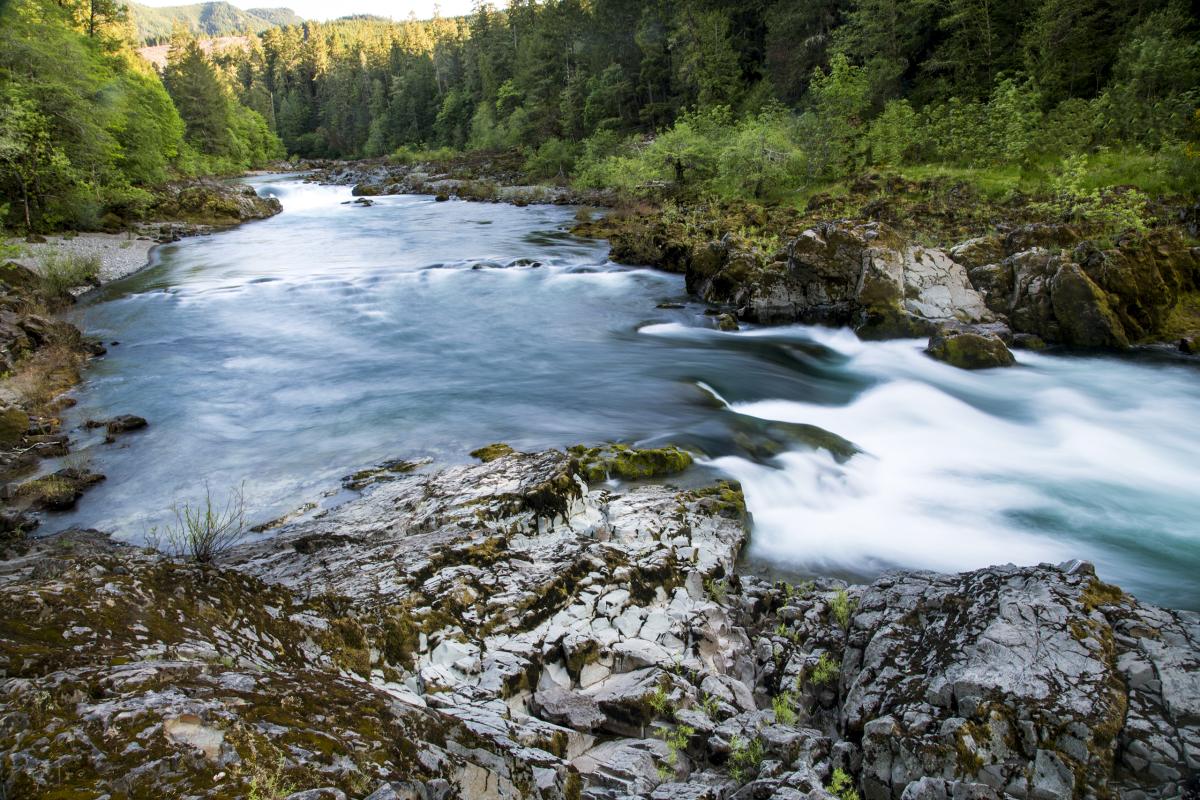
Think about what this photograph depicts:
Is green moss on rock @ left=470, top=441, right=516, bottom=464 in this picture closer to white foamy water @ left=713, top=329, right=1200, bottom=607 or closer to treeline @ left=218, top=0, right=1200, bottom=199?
white foamy water @ left=713, top=329, right=1200, bottom=607

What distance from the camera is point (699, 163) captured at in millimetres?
29453

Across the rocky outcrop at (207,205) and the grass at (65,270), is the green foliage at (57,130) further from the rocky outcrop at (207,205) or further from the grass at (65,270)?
the grass at (65,270)

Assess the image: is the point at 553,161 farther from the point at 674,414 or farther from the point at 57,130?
the point at 674,414

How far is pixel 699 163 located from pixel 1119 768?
28.9 meters

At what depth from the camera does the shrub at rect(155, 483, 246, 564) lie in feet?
18.0

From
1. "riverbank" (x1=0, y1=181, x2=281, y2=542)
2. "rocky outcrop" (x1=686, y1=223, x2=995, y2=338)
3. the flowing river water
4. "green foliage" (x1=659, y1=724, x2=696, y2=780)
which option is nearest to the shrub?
the flowing river water

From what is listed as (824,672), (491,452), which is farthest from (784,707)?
(491,452)

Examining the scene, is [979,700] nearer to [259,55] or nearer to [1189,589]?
[1189,589]

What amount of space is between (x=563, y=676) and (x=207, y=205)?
35.7m

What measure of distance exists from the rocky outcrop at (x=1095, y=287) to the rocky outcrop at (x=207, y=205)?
33.4 m

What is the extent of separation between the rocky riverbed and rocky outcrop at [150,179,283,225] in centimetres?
3159

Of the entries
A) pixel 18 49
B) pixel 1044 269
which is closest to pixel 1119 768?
pixel 1044 269

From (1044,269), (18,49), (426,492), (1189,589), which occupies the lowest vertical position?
(1189,589)

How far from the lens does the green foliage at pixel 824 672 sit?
182 inches
